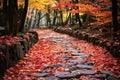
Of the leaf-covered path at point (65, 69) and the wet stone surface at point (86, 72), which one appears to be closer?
the leaf-covered path at point (65, 69)

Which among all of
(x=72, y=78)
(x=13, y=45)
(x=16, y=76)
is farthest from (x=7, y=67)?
(x=72, y=78)

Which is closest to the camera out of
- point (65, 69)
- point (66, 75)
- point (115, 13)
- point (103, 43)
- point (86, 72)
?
point (66, 75)

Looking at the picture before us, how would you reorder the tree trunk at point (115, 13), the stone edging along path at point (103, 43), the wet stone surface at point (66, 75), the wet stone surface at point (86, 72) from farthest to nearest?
the tree trunk at point (115, 13) < the stone edging along path at point (103, 43) < the wet stone surface at point (86, 72) < the wet stone surface at point (66, 75)

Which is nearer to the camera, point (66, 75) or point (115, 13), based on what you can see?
point (66, 75)

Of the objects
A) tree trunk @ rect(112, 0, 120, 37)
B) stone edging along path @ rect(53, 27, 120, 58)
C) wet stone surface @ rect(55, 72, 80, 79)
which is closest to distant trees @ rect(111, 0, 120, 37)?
tree trunk @ rect(112, 0, 120, 37)

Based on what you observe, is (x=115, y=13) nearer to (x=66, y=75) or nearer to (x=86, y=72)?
(x=86, y=72)

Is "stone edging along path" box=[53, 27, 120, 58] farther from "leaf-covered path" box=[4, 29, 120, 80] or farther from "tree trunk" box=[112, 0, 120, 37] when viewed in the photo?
"tree trunk" box=[112, 0, 120, 37]

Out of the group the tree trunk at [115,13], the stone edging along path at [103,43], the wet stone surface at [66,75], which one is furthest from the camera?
the tree trunk at [115,13]

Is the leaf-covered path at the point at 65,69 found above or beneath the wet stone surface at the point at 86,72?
beneath

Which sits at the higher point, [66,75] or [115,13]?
[115,13]

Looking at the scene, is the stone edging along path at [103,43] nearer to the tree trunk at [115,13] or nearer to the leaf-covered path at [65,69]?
the leaf-covered path at [65,69]

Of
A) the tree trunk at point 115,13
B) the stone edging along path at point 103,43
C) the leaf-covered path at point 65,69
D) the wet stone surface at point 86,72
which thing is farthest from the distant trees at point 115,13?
the wet stone surface at point 86,72

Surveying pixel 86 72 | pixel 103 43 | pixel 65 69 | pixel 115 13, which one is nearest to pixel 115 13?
pixel 115 13

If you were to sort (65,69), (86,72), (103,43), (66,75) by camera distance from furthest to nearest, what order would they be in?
1. (103,43)
2. (65,69)
3. (86,72)
4. (66,75)
